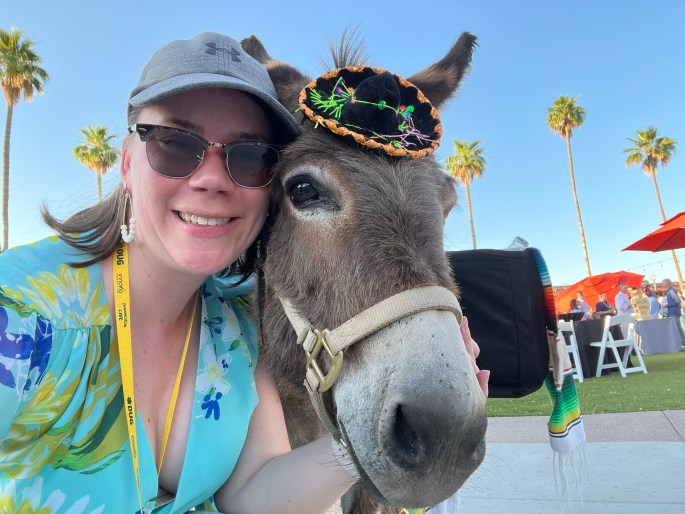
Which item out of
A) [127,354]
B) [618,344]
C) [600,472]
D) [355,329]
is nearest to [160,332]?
[127,354]

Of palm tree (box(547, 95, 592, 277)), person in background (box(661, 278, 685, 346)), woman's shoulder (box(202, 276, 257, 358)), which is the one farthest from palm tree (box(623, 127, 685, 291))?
woman's shoulder (box(202, 276, 257, 358))

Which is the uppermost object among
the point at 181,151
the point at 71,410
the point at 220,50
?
the point at 220,50

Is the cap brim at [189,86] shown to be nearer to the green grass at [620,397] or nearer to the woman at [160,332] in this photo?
the woman at [160,332]

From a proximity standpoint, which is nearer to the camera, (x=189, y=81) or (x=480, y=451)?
(x=480, y=451)

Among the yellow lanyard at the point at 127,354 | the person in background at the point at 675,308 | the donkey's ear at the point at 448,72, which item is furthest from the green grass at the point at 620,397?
the yellow lanyard at the point at 127,354

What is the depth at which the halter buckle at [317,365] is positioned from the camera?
147 cm

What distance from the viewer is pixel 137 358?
6.07 feet

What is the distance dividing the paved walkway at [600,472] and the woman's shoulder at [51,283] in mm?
1845

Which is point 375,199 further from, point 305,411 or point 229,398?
point 305,411

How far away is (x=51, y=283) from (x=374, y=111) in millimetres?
1333

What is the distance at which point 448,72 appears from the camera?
8.39ft

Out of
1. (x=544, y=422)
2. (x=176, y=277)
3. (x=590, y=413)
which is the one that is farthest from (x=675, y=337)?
(x=176, y=277)

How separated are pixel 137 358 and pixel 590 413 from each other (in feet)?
20.6

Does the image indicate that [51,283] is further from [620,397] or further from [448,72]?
[620,397]
